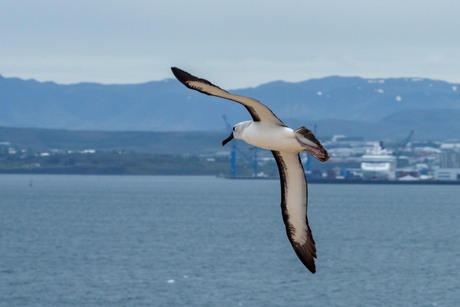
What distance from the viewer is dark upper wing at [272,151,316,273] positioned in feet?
52.4

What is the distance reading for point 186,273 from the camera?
92.6 metres

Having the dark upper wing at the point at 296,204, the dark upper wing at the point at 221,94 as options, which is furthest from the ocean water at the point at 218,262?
the dark upper wing at the point at 221,94

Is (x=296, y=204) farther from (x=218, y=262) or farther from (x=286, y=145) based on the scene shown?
(x=218, y=262)

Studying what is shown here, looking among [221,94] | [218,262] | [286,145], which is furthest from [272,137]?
[218,262]

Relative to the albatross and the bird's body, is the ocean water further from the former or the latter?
the bird's body

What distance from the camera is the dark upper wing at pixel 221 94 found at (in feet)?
47.2

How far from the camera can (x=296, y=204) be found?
16484mm

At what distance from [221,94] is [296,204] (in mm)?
2609

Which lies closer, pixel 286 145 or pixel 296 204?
pixel 286 145

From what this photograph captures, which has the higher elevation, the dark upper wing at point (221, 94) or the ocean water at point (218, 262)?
the dark upper wing at point (221, 94)

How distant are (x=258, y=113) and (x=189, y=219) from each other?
5922 inches

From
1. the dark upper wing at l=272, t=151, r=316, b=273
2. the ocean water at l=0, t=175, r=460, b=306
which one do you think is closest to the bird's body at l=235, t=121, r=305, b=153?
the dark upper wing at l=272, t=151, r=316, b=273

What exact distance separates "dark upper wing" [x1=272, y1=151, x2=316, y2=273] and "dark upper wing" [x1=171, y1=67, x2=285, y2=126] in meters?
1.17

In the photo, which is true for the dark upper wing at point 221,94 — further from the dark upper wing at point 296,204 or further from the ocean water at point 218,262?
the ocean water at point 218,262
